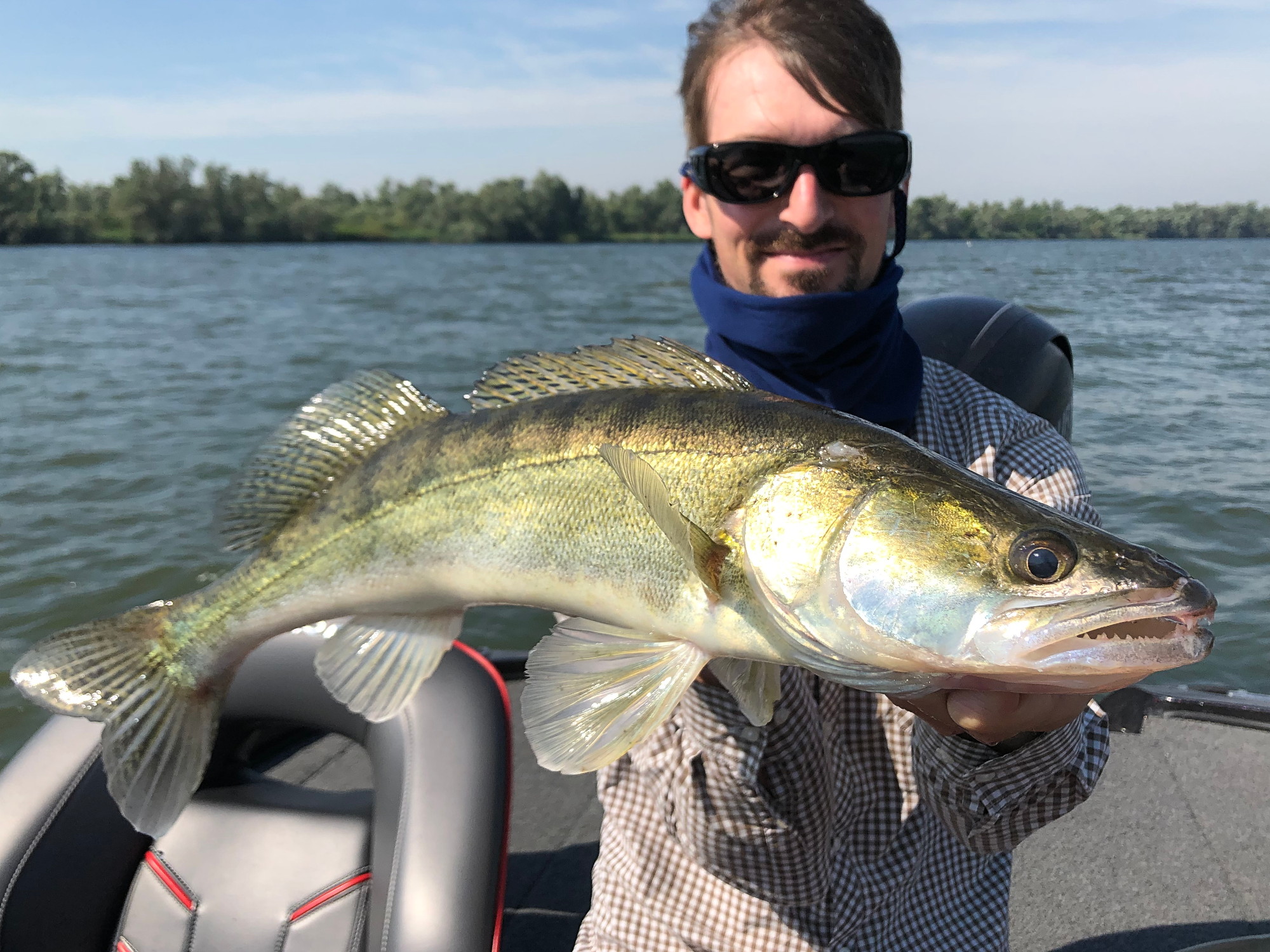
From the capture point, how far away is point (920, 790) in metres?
1.96

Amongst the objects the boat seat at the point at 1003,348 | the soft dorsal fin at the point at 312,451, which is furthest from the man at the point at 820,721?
the boat seat at the point at 1003,348

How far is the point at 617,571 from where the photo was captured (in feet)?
5.32

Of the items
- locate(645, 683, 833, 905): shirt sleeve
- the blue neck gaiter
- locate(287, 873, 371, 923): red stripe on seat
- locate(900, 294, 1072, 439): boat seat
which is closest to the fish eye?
locate(645, 683, 833, 905): shirt sleeve

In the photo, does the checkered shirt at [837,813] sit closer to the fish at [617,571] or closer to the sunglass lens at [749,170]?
the fish at [617,571]

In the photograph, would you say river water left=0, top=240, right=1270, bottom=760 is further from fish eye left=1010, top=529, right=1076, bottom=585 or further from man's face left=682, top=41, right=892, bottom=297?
fish eye left=1010, top=529, right=1076, bottom=585

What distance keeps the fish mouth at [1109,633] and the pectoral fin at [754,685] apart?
43cm

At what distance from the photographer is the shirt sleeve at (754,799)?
1.89 m

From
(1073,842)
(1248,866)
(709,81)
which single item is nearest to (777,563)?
(709,81)

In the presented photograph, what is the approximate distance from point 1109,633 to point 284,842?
2.31m

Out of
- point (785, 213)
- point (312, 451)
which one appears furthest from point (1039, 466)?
point (312, 451)

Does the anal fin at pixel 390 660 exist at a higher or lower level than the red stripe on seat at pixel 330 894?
higher

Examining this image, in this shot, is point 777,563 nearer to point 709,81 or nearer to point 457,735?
point 457,735

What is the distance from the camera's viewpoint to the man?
1914 mm

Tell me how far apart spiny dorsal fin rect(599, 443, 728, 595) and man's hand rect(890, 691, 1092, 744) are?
38 cm
